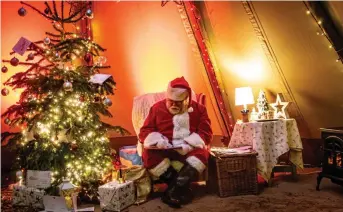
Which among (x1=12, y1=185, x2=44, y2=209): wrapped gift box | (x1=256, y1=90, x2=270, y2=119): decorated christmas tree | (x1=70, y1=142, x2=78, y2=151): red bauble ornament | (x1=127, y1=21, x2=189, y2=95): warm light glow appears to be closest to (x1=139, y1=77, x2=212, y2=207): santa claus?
(x1=70, y1=142, x2=78, y2=151): red bauble ornament

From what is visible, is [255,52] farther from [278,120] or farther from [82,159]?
[82,159]

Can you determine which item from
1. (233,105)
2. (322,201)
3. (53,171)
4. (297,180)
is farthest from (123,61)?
(322,201)

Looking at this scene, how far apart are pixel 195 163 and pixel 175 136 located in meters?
0.33

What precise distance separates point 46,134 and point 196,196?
1406mm

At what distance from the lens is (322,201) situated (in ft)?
8.98

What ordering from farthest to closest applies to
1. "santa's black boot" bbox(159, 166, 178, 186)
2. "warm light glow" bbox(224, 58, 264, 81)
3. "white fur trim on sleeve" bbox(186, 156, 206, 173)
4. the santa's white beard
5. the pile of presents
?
"warm light glow" bbox(224, 58, 264, 81) → the santa's white beard → "santa's black boot" bbox(159, 166, 178, 186) → "white fur trim on sleeve" bbox(186, 156, 206, 173) → the pile of presents

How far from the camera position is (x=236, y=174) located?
3080 mm

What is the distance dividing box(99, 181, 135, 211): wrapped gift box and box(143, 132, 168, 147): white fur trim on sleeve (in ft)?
1.30

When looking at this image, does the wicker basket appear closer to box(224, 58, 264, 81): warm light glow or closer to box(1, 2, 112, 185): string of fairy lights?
box(1, 2, 112, 185): string of fairy lights

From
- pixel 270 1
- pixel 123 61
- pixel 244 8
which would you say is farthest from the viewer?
pixel 123 61

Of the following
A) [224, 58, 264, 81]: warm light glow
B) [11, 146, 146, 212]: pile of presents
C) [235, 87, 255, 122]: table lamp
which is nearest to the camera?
[11, 146, 146, 212]: pile of presents

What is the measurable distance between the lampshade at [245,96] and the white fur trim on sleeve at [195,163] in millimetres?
1032

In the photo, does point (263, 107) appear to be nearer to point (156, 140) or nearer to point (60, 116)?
point (156, 140)

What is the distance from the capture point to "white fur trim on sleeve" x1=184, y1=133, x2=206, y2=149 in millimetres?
3057
